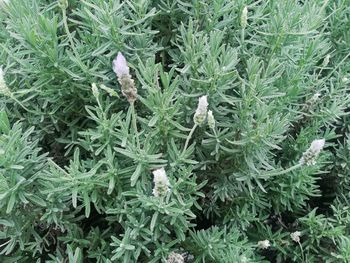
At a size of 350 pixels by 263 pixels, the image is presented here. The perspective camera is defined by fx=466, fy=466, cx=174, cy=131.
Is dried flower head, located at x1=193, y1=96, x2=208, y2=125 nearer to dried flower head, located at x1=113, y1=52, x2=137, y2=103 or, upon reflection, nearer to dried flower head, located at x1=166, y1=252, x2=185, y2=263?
dried flower head, located at x1=113, y1=52, x2=137, y2=103

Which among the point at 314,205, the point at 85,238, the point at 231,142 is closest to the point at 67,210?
the point at 85,238

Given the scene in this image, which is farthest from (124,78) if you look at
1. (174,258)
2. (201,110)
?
(174,258)

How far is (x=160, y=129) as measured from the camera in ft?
5.70

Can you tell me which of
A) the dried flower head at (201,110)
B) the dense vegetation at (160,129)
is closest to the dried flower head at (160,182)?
the dense vegetation at (160,129)

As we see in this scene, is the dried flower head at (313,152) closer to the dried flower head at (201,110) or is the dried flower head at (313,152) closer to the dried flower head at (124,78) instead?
the dried flower head at (201,110)

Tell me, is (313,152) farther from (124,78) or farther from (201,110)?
(124,78)

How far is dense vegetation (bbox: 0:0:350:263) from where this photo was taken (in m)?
1.69

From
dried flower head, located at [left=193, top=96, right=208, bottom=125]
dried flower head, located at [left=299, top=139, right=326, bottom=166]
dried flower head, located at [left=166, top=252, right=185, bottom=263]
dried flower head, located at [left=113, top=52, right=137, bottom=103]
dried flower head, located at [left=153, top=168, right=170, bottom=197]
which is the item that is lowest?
dried flower head, located at [left=166, top=252, right=185, bottom=263]

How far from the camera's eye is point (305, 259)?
2.20 metres

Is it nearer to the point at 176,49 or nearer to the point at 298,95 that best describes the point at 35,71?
the point at 176,49

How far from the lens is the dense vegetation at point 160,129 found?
5.56 feet

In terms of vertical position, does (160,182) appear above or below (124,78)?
below

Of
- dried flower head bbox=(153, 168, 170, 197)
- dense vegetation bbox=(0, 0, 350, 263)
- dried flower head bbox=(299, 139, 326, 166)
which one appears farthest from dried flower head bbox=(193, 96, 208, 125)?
dried flower head bbox=(299, 139, 326, 166)

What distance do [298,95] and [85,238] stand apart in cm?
113
